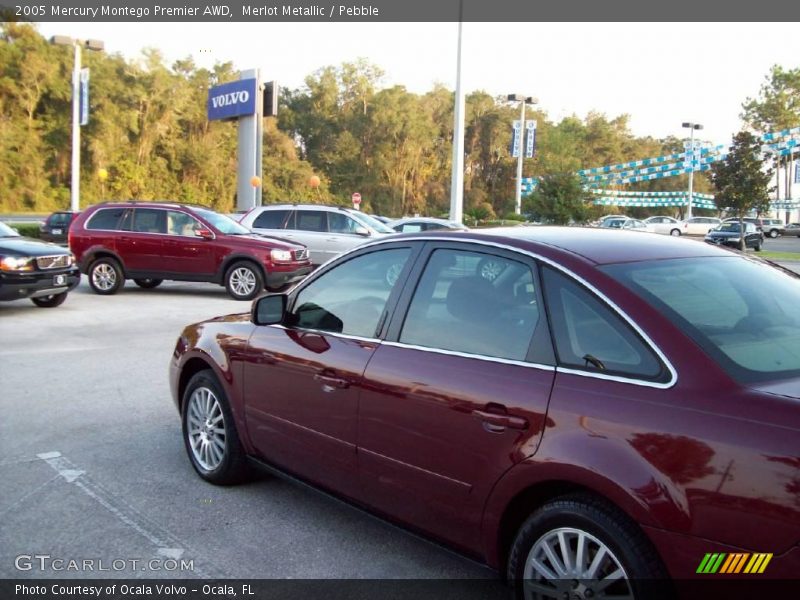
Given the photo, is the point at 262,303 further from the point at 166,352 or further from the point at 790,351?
the point at 166,352

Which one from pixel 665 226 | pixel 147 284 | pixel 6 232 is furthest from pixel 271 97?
pixel 665 226

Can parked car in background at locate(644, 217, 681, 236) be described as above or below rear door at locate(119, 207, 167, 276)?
above

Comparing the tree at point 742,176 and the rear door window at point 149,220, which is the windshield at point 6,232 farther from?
the tree at point 742,176

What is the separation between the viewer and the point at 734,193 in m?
36.4

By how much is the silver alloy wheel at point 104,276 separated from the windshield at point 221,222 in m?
2.01

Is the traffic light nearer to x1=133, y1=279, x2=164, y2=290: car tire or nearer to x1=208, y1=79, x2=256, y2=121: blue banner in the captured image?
x1=208, y1=79, x2=256, y2=121: blue banner

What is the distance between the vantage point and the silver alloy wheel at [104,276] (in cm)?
1454

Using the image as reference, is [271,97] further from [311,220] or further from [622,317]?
[622,317]

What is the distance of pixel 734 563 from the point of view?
2279 millimetres

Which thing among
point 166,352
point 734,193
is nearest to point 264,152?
point 734,193

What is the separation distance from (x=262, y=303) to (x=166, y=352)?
5.21 metres

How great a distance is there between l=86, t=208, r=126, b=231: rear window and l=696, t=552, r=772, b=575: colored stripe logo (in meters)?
14.0

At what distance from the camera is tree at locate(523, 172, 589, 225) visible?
1272 inches

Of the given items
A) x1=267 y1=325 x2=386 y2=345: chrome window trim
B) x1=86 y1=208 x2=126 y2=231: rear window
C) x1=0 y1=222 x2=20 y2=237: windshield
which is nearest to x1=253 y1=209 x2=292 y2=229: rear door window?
x1=86 y1=208 x2=126 y2=231: rear window
